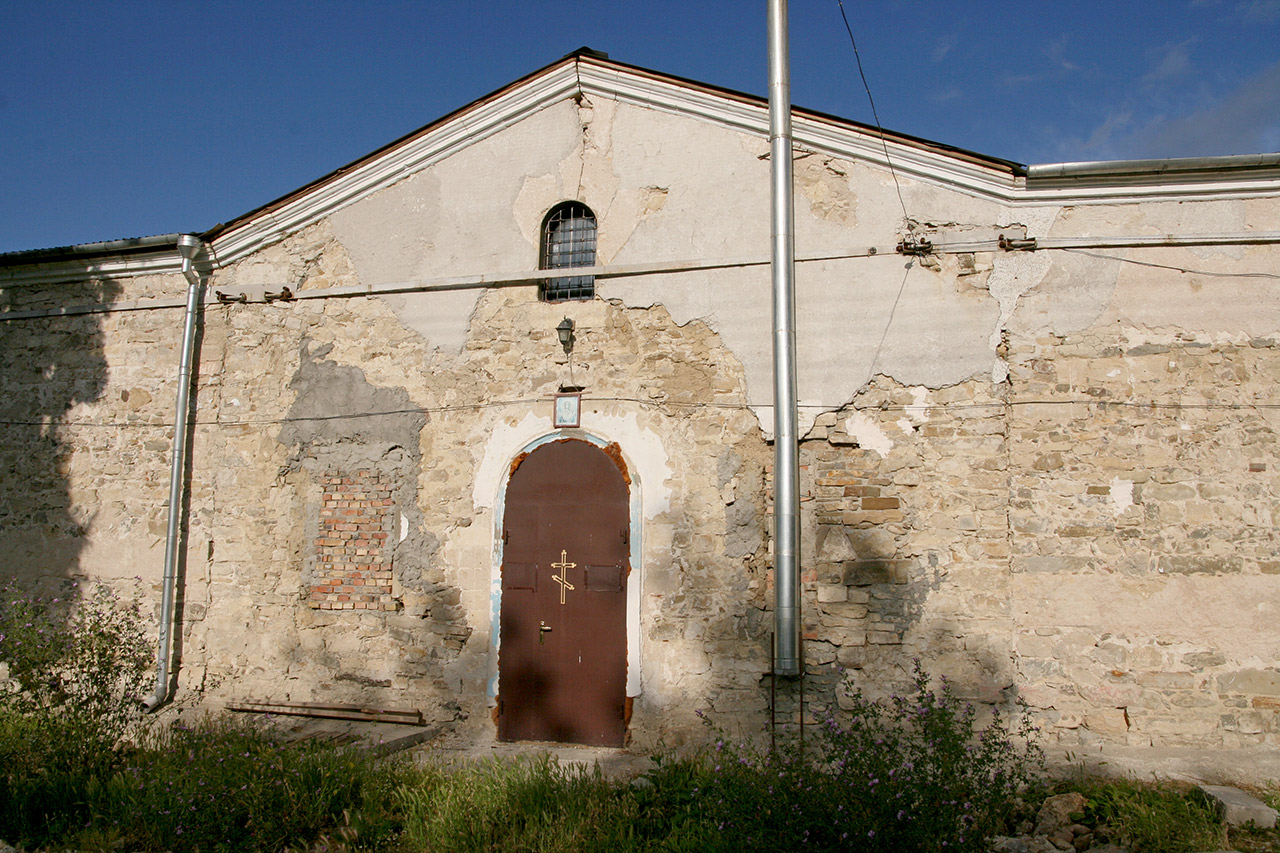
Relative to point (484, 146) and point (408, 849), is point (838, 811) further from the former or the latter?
point (484, 146)

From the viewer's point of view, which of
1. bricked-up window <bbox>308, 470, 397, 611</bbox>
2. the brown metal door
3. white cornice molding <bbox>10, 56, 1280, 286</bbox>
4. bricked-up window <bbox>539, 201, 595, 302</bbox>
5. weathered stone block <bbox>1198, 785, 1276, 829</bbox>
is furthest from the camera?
bricked-up window <bbox>539, 201, 595, 302</bbox>

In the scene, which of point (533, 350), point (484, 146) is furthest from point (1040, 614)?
point (484, 146)

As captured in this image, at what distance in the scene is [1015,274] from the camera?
6.34m

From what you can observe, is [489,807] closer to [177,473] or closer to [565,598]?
[565,598]

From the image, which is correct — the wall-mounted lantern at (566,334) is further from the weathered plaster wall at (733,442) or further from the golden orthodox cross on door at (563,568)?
the golden orthodox cross on door at (563,568)

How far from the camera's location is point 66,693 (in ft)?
20.0

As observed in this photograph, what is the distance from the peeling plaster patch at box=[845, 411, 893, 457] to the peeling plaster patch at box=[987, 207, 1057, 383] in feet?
3.12

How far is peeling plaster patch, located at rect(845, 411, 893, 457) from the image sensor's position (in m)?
6.36

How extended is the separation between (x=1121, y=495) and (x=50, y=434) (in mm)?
9967

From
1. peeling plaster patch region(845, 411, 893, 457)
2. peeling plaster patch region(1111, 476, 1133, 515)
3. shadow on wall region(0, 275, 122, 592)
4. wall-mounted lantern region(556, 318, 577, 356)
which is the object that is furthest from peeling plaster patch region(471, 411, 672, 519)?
shadow on wall region(0, 275, 122, 592)

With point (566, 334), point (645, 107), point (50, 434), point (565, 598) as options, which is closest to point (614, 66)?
point (645, 107)

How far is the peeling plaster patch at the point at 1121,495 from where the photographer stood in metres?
6.04

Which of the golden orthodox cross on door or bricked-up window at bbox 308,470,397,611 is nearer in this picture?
the golden orthodox cross on door

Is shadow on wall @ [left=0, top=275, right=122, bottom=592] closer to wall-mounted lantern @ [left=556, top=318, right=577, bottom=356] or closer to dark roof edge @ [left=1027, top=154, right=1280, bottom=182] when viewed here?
wall-mounted lantern @ [left=556, top=318, right=577, bottom=356]
